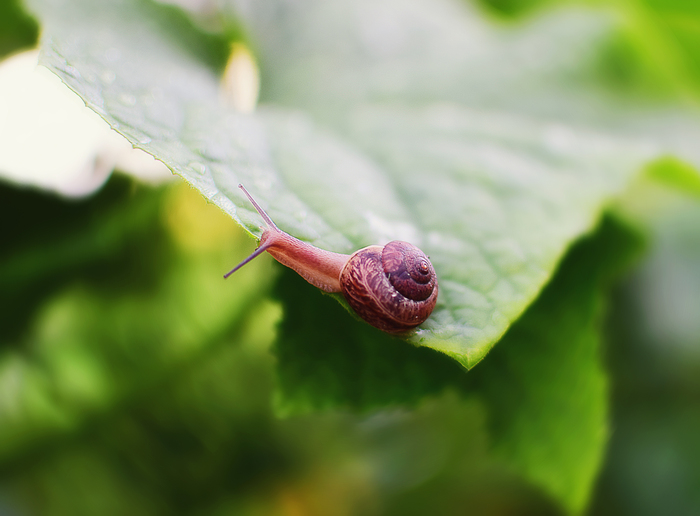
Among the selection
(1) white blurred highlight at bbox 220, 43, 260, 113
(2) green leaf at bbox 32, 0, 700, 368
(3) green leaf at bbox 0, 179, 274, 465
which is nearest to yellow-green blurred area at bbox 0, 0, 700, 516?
(3) green leaf at bbox 0, 179, 274, 465

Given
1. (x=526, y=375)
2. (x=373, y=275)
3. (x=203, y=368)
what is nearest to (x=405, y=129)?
(x=373, y=275)

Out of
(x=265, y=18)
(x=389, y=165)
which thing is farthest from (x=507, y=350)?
(x=265, y=18)

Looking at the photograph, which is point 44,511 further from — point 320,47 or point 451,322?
point 320,47

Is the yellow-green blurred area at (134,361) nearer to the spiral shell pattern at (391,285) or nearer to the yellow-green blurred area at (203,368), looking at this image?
the yellow-green blurred area at (203,368)

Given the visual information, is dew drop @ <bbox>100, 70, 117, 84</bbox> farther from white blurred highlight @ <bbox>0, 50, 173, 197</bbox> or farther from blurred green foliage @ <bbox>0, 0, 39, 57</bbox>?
blurred green foliage @ <bbox>0, 0, 39, 57</bbox>

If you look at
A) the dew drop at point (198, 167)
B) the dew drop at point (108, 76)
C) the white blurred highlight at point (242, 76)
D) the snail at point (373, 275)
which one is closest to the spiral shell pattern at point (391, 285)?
the snail at point (373, 275)

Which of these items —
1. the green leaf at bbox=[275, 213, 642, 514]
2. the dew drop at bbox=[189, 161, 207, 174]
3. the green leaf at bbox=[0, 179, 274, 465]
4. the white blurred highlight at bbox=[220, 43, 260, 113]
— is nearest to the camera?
the dew drop at bbox=[189, 161, 207, 174]

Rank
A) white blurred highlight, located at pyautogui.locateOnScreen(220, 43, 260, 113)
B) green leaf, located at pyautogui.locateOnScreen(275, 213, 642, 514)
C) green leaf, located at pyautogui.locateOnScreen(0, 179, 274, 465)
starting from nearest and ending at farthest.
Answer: green leaf, located at pyautogui.locateOnScreen(275, 213, 642, 514) < green leaf, located at pyautogui.locateOnScreen(0, 179, 274, 465) < white blurred highlight, located at pyautogui.locateOnScreen(220, 43, 260, 113)

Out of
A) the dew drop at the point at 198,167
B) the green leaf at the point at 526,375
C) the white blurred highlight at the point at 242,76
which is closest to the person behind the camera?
the dew drop at the point at 198,167

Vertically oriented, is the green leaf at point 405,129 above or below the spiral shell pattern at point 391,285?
above
